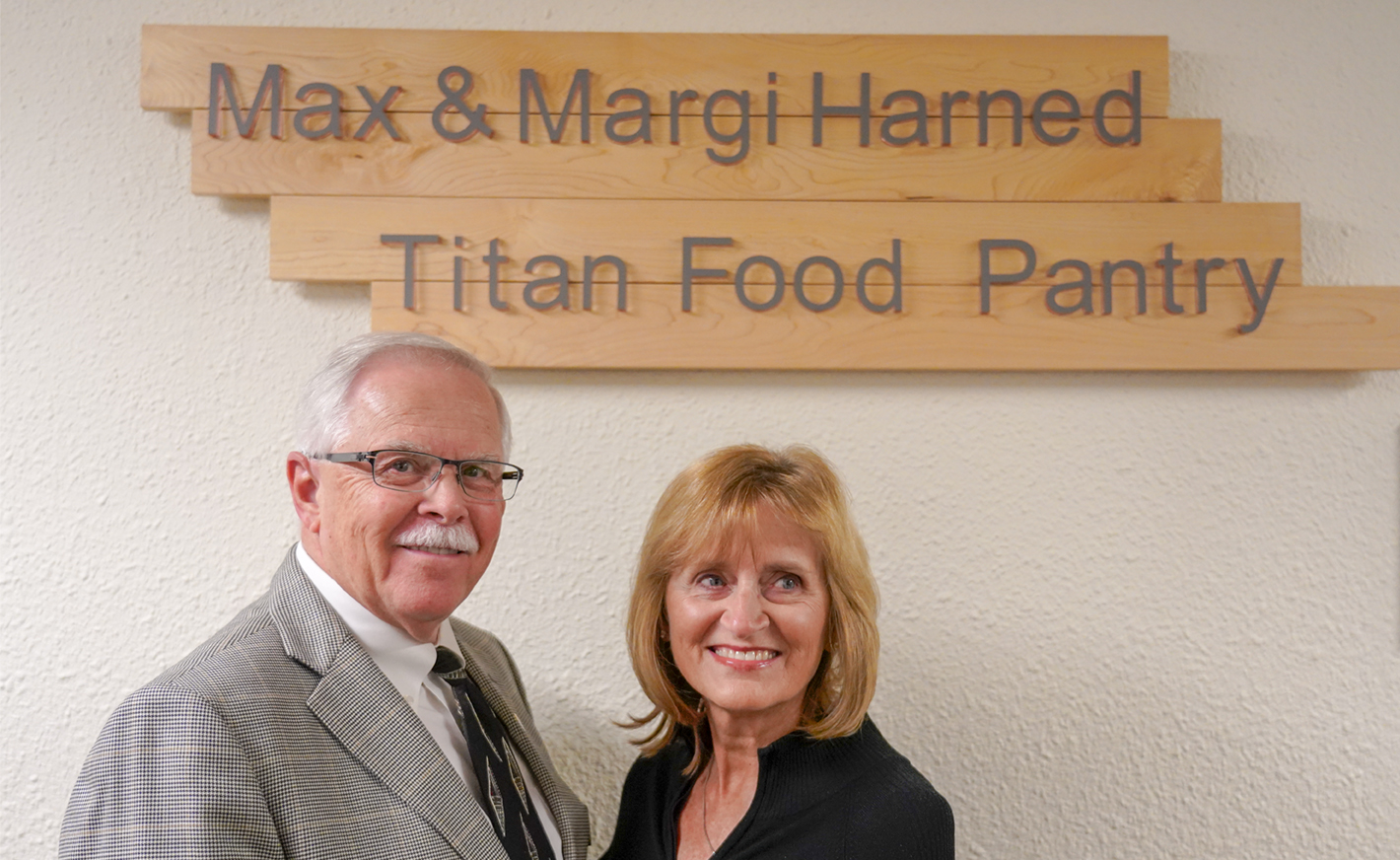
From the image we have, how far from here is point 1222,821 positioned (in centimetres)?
165

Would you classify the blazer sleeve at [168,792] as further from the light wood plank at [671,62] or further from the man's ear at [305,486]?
the light wood plank at [671,62]

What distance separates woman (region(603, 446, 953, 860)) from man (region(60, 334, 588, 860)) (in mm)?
241

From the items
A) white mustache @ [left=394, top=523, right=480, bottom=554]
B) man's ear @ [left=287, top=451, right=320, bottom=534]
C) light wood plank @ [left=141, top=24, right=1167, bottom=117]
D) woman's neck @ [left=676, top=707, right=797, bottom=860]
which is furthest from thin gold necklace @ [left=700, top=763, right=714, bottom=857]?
light wood plank @ [left=141, top=24, right=1167, bottom=117]

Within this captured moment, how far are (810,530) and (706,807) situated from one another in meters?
0.44

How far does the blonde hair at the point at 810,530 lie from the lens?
1295 millimetres

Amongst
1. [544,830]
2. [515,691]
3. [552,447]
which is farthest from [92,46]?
[544,830]

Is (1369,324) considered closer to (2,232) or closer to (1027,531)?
(1027,531)

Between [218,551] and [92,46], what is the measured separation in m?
0.93

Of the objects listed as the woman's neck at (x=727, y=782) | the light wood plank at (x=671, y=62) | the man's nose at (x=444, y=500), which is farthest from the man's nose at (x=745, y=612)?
the light wood plank at (x=671, y=62)

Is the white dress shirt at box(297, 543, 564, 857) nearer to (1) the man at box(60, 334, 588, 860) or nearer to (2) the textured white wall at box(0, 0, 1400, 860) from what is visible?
(1) the man at box(60, 334, 588, 860)

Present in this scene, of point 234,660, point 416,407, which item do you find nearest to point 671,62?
point 416,407

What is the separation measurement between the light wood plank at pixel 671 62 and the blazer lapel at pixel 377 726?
97 centimetres

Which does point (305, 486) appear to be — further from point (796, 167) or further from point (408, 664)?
point (796, 167)

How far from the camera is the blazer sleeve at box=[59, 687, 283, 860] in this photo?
3.07 feet
